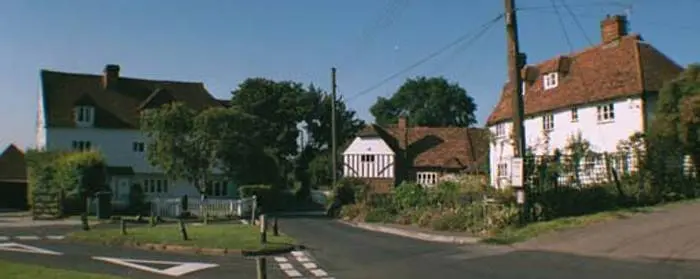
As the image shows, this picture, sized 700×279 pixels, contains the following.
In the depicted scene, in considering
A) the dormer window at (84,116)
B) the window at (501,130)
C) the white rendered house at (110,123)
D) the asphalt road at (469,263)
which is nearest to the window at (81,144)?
the white rendered house at (110,123)

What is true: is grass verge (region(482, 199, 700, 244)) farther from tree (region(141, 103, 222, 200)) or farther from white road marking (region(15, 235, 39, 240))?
tree (region(141, 103, 222, 200))

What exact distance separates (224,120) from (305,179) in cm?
A: 3191

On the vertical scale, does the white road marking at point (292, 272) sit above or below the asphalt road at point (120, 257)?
below

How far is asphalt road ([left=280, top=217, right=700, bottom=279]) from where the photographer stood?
14742mm

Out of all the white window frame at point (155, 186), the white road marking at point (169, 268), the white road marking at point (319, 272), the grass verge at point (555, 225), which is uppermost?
the white window frame at point (155, 186)

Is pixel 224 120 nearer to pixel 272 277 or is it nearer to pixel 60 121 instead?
pixel 60 121

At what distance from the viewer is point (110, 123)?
2388 inches

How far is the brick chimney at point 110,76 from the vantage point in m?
64.3

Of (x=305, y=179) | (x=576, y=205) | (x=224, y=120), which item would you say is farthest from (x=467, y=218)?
(x=305, y=179)

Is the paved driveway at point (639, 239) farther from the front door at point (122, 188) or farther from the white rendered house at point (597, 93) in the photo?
the front door at point (122, 188)

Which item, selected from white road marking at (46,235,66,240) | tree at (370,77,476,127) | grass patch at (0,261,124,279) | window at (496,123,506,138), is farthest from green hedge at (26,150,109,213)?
tree at (370,77,476,127)

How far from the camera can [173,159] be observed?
48938mm

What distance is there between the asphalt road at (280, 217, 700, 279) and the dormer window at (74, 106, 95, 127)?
41.7m

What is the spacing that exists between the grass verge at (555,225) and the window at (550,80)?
79.0 feet
